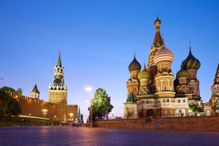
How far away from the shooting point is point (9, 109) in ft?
211

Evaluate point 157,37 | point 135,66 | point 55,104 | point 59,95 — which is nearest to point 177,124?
point 135,66

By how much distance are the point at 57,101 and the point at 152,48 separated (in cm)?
6984

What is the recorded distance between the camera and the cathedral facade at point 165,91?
2411 inches

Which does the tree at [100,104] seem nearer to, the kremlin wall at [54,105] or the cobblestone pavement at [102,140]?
the kremlin wall at [54,105]

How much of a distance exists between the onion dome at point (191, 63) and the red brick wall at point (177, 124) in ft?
93.6

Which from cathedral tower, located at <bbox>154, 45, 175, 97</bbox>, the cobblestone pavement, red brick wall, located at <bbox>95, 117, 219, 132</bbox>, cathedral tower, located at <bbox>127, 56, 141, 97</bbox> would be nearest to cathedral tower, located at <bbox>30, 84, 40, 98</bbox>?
cathedral tower, located at <bbox>127, 56, 141, 97</bbox>

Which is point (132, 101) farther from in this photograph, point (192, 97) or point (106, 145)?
point (106, 145)

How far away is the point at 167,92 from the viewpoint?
61.2 meters

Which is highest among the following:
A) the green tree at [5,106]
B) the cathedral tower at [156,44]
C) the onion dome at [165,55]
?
the cathedral tower at [156,44]

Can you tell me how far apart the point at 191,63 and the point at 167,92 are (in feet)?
49.5

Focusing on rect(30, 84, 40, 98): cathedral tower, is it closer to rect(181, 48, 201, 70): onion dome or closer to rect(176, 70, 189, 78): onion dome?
rect(181, 48, 201, 70): onion dome

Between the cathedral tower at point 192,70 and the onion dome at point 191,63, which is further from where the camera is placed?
the onion dome at point 191,63

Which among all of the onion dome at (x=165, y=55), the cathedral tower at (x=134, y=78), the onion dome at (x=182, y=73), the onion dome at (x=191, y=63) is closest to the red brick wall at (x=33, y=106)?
the cathedral tower at (x=134, y=78)

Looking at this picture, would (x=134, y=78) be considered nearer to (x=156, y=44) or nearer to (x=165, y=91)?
(x=156, y=44)
